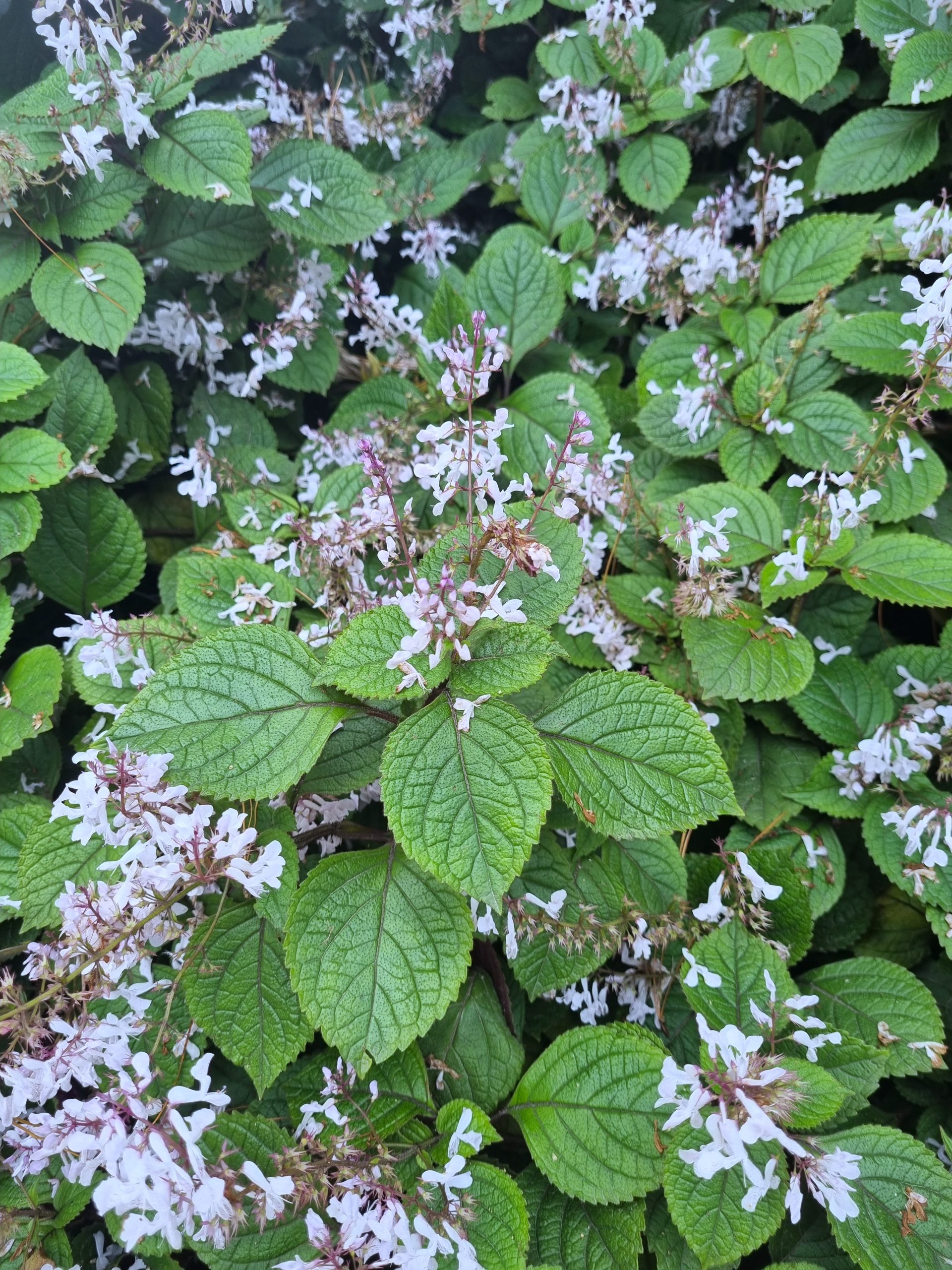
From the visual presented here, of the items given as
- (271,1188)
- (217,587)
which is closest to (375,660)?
(217,587)

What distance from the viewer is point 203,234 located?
1.71 metres

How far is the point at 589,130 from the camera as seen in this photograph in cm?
192

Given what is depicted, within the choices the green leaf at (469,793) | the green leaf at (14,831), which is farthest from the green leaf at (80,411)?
the green leaf at (469,793)

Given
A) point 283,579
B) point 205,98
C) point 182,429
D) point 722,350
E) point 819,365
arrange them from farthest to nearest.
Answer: point 205,98, point 182,429, point 722,350, point 819,365, point 283,579

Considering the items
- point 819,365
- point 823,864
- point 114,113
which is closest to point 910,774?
point 823,864

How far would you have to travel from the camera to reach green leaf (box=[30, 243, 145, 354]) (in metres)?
1.49

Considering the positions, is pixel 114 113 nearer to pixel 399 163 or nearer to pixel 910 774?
pixel 399 163

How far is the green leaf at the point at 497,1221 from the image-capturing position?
37.0 inches

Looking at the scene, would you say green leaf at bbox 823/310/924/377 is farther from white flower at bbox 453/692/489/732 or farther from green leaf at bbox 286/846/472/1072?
green leaf at bbox 286/846/472/1072

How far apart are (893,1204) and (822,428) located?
3.84 feet

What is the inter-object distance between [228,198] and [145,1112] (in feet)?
4.58

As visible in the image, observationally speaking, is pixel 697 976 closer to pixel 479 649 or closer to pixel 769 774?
pixel 769 774

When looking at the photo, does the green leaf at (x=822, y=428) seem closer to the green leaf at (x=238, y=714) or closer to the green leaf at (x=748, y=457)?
the green leaf at (x=748, y=457)

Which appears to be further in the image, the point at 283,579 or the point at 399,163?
the point at 399,163
